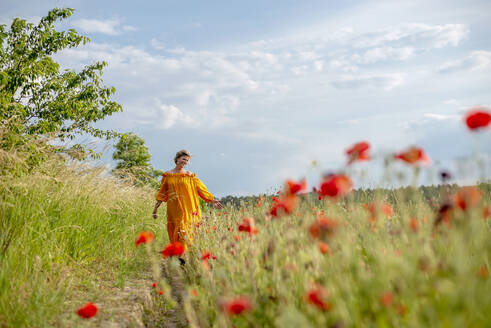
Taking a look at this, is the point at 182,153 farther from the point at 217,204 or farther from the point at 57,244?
the point at 57,244

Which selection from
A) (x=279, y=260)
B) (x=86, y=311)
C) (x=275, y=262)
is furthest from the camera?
(x=86, y=311)

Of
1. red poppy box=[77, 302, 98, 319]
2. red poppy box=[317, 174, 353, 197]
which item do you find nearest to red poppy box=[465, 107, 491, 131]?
red poppy box=[317, 174, 353, 197]

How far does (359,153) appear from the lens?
7.25 feet

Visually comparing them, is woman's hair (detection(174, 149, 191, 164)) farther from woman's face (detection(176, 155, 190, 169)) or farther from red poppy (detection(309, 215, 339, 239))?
red poppy (detection(309, 215, 339, 239))

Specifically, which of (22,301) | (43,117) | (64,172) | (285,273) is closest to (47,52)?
(43,117)

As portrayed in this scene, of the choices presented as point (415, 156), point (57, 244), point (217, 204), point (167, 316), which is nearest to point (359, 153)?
point (415, 156)

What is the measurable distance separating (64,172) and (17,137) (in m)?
1.19

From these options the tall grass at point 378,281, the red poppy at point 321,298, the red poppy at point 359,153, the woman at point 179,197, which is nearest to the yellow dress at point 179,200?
the woman at point 179,197

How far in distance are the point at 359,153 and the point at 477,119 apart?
636 mm

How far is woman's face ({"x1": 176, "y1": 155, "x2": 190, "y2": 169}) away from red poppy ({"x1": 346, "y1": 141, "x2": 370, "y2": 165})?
5.15 meters

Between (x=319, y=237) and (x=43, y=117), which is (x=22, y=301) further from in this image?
(x=43, y=117)

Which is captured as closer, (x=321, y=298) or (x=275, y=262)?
(x=321, y=298)

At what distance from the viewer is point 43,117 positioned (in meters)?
13.2

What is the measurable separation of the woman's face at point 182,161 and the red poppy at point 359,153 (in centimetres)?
515
